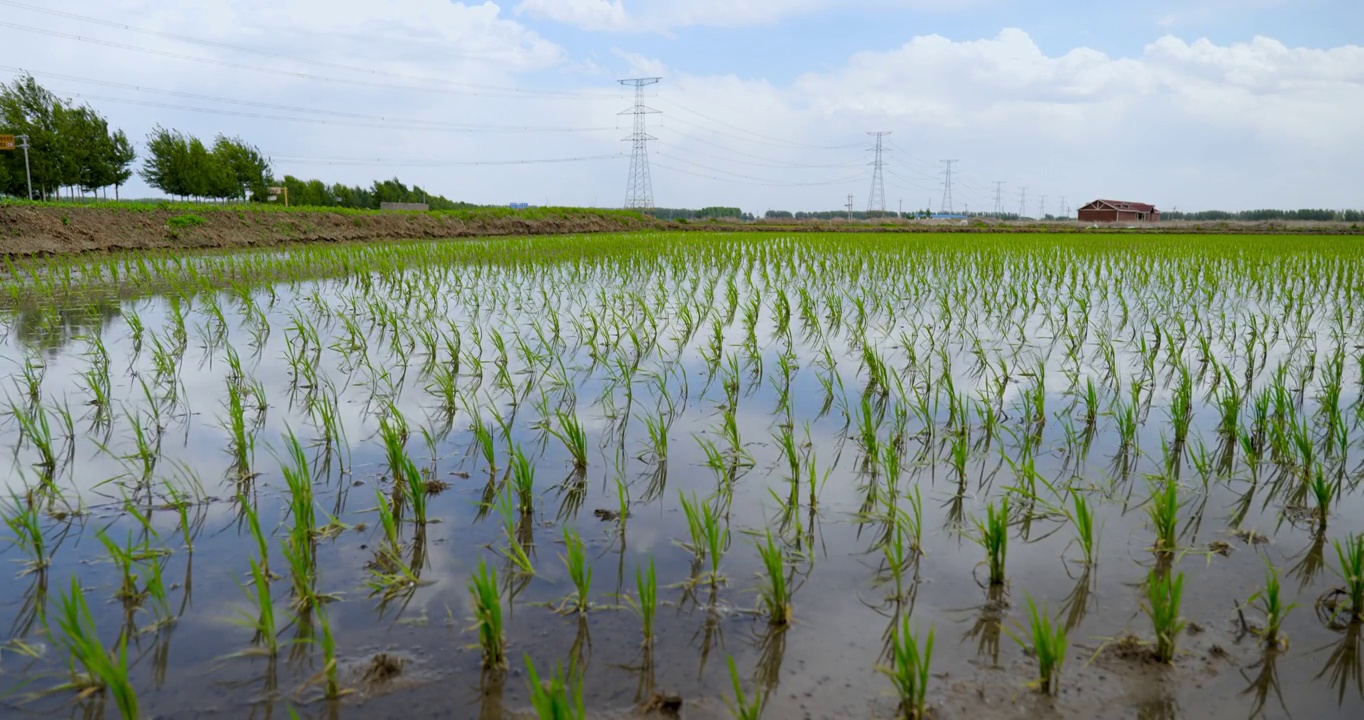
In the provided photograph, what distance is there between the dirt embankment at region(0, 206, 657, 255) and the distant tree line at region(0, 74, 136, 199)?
1753cm

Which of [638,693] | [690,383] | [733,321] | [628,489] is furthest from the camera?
[733,321]

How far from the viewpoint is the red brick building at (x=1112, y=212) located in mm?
55344

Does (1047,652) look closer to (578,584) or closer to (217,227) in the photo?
(578,584)

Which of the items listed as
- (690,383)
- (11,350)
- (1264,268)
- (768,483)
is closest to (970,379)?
(690,383)

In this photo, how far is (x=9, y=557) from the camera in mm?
2480

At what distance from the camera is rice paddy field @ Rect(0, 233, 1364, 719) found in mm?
1877

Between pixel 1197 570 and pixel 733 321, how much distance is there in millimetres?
4958

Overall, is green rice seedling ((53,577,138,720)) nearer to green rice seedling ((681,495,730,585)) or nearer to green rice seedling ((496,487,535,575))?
green rice seedling ((496,487,535,575))

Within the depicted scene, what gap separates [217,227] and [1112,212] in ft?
181

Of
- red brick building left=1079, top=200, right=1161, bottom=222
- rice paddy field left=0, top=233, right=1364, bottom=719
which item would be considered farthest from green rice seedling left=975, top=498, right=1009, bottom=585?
red brick building left=1079, top=200, right=1161, bottom=222

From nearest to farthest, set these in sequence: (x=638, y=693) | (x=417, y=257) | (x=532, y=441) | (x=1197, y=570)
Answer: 1. (x=638, y=693)
2. (x=1197, y=570)
3. (x=532, y=441)
4. (x=417, y=257)

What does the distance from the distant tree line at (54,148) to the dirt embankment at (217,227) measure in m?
17.5

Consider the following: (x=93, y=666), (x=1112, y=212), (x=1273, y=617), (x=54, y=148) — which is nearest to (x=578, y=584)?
(x=93, y=666)

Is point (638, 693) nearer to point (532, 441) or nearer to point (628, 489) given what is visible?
point (628, 489)
